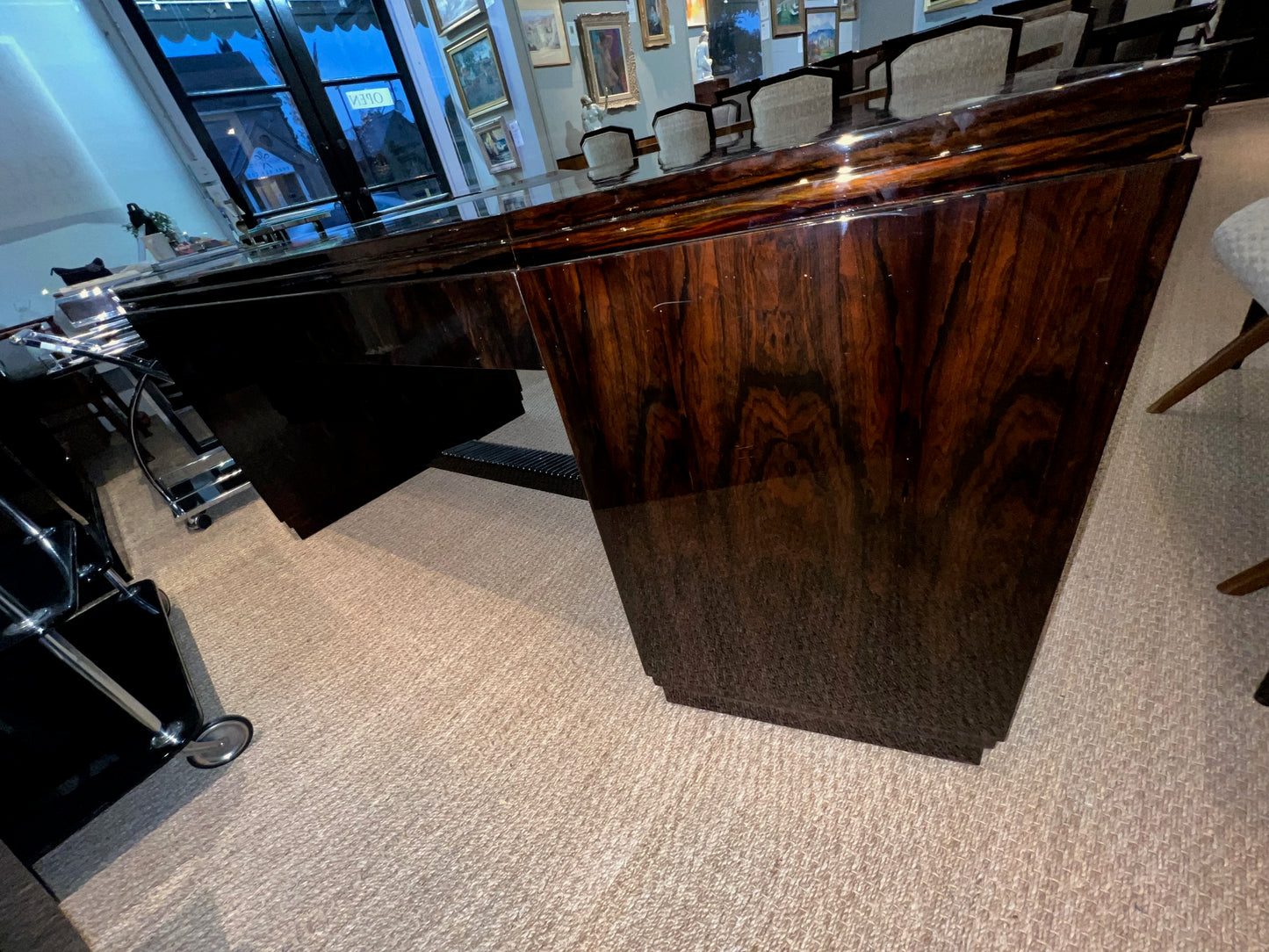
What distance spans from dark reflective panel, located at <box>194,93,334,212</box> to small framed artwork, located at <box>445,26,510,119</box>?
1.67 m

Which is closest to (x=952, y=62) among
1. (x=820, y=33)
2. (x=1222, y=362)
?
(x=1222, y=362)

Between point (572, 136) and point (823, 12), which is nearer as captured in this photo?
point (572, 136)

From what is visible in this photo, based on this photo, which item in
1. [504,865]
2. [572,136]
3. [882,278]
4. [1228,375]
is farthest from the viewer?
[572,136]

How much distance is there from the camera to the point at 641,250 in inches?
18.1

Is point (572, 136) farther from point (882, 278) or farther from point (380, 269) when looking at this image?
point (882, 278)

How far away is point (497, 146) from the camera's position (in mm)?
3570

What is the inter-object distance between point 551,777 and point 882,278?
0.83 metres

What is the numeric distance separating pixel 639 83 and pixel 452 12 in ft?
4.22

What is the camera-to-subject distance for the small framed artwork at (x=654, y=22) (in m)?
3.60

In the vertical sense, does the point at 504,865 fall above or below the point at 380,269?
below

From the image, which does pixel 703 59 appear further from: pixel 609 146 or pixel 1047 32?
pixel 609 146

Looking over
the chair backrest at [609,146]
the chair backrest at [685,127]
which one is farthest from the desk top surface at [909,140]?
the chair backrest at [609,146]

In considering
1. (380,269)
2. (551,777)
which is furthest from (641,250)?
→ (551,777)

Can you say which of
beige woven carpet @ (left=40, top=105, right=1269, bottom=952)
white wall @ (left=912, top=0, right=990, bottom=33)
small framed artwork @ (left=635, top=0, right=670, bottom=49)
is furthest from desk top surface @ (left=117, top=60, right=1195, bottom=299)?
white wall @ (left=912, top=0, right=990, bottom=33)
